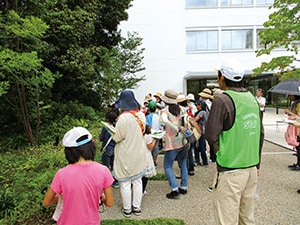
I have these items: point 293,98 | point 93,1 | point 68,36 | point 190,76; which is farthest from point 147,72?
point 293,98

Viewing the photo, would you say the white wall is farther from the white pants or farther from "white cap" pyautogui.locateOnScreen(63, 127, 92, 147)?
"white cap" pyautogui.locateOnScreen(63, 127, 92, 147)

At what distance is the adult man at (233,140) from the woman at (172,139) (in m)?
1.89

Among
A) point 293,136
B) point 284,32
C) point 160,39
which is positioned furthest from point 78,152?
point 160,39

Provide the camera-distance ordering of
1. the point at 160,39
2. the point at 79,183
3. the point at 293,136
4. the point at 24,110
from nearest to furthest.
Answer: the point at 79,183 → the point at 293,136 → the point at 24,110 → the point at 160,39

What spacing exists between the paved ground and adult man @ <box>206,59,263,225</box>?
911mm

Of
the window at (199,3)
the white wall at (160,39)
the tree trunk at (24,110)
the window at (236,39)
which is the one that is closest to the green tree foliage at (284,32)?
the tree trunk at (24,110)

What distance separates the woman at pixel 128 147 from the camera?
→ 3.52 metres

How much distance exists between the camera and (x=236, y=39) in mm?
20859

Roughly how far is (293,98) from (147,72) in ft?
52.2

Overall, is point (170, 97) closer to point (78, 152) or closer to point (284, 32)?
point (78, 152)

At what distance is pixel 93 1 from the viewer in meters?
10.8

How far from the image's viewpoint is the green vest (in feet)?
7.23

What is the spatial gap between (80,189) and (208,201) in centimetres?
279

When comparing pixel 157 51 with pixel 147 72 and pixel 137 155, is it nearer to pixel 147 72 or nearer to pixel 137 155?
pixel 147 72
